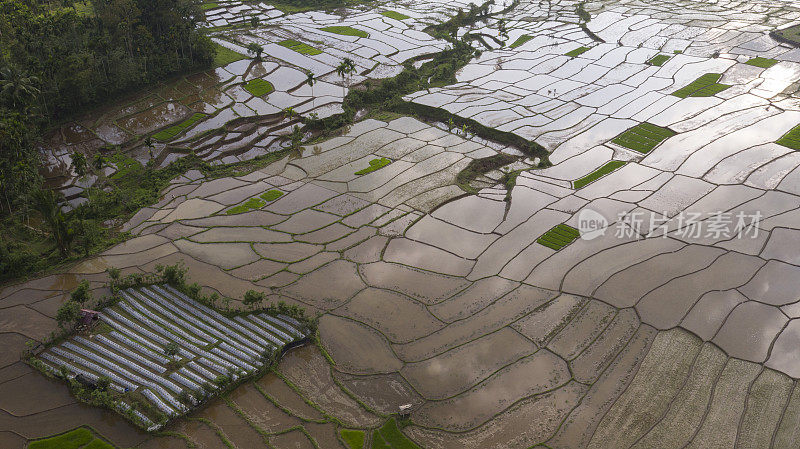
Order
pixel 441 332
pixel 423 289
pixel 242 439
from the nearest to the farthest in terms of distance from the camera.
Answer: pixel 242 439, pixel 441 332, pixel 423 289

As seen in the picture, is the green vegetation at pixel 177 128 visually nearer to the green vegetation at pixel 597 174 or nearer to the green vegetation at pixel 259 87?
the green vegetation at pixel 259 87

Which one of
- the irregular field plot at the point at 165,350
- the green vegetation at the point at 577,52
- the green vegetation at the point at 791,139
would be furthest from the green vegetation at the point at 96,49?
the green vegetation at the point at 791,139

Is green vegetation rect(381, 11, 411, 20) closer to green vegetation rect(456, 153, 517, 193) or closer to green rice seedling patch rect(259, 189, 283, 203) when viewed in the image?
green vegetation rect(456, 153, 517, 193)

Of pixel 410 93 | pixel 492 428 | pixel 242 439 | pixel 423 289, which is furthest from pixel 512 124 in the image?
pixel 242 439

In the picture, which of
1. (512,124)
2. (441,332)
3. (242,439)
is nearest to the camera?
(242,439)

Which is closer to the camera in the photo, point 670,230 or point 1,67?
point 670,230

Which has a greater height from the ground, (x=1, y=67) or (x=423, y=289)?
(x=1, y=67)

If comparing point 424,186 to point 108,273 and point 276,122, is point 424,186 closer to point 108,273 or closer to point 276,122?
point 276,122

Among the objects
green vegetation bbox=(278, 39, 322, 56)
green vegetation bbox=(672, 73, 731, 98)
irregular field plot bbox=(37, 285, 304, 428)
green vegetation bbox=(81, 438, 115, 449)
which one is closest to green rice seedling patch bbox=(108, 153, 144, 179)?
irregular field plot bbox=(37, 285, 304, 428)
